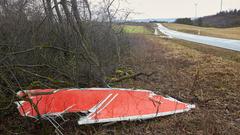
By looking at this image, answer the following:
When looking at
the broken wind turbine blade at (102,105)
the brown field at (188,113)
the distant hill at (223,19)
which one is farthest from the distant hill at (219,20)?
the broken wind turbine blade at (102,105)

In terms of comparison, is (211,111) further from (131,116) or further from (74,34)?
(74,34)

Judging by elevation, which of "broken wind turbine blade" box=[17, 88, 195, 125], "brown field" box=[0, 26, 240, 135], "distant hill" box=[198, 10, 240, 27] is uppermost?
"distant hill" box=[198, 10, 240, 27]

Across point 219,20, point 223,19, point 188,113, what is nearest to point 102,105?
point 188,113

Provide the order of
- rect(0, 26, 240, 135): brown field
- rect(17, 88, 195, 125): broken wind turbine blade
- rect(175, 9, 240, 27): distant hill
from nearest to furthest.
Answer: rect(0, 26, 240, 135): brown field, rect(17, 88, 195, 125): broken wind turbine blade, rect(175, 9, 240, 27): distant hill

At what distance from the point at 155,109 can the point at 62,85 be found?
216 cm

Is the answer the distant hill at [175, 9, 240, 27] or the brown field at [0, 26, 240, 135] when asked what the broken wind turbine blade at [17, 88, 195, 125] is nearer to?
the brown field at [0, 26, 240, 135]

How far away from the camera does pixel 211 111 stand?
4246 mm

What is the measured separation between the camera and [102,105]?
3.93 metres

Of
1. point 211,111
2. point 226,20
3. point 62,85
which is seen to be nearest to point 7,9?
point 62,85

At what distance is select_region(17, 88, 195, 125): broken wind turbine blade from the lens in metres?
3.75

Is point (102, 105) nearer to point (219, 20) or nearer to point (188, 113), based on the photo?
point (188, 113)

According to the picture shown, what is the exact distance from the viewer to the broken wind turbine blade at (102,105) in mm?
3752

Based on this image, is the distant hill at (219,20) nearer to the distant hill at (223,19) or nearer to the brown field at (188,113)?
the distant hill at (223,19)

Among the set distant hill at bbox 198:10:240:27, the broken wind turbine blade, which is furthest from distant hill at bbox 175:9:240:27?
the broken wind turbine blade
